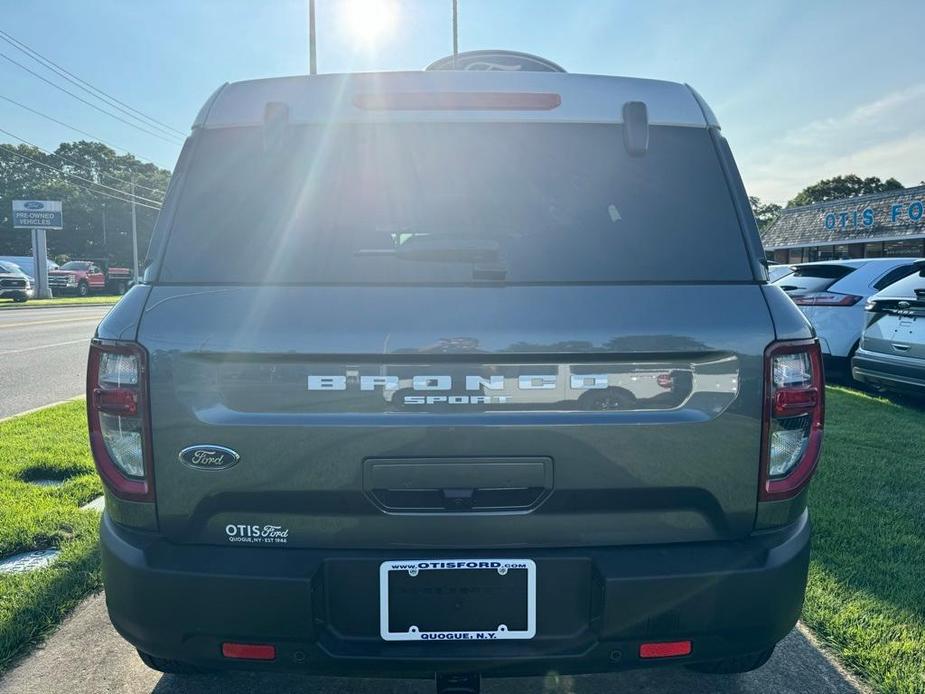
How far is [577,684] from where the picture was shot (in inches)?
93.6

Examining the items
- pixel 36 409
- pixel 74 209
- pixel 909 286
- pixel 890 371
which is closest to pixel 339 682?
pixel 36 409

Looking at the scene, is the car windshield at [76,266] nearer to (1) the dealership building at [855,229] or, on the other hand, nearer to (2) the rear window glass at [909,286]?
(1) the dealership building at [855,229]

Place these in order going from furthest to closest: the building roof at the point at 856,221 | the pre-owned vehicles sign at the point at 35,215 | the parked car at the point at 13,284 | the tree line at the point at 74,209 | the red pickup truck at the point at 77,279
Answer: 1. the tree line at the point at 74,209
2. the pre-owned vehicles sign at the point at 35,215
3. the red pickup truck at the point at 77,279
4. the parked car at the point at 13,284
5. the building roof at the point at 856,221

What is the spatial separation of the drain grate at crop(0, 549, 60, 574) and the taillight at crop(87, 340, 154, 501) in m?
2.04

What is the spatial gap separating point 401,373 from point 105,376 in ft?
2.65

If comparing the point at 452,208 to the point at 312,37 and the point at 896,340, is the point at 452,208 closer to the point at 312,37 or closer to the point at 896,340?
the point at 896,340

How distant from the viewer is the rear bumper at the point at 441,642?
5.43 feet

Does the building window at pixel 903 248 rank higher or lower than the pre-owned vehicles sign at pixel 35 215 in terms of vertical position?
lower

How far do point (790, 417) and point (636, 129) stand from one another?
0.95 meters

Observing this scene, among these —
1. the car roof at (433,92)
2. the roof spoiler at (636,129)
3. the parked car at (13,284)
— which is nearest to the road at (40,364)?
the car roof at (433,92)

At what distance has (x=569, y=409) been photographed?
1674 mm

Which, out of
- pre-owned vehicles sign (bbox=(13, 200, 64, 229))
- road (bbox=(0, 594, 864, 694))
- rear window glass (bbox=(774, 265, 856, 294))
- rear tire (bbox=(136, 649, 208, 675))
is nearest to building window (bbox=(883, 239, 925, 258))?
rear window glass (bbox=(774, 265, 856, 294))

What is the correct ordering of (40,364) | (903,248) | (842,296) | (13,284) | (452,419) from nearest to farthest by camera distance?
1. (452,419)
2. (842,296)
3. (40,364)
4. (903,248)
5. (13,284)

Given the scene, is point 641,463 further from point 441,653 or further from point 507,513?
point 441,653
